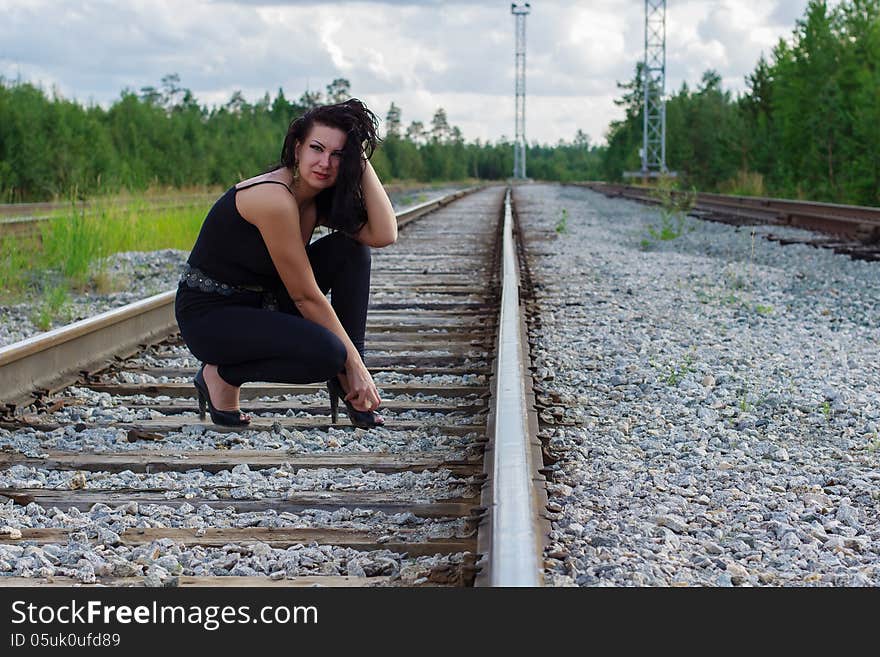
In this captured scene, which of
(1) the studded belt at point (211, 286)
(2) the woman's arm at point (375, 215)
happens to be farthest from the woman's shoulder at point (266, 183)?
(1) the studded belt at point (211, 286)

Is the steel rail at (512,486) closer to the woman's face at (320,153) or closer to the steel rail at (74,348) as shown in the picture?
the woman's face at (320,153)

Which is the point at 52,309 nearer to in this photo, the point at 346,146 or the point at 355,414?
the point at 355,414

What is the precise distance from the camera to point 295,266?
3.62 meters

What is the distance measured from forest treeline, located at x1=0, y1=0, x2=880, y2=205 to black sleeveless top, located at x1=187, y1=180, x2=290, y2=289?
6955 millimetres

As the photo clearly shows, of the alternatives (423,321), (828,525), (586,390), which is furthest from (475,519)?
(423,321)

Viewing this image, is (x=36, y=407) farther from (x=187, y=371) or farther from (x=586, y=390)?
(x=586, y=390)

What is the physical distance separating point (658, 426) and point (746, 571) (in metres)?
1.48

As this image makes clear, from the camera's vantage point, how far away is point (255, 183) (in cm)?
364

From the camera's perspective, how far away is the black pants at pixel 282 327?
3768 mm

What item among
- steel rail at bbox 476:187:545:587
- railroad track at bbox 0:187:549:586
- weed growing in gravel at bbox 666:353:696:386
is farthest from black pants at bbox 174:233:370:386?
weed growing in gravel at bbox 666:353:696:386

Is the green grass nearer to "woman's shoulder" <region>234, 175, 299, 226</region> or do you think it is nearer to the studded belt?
the studded belt

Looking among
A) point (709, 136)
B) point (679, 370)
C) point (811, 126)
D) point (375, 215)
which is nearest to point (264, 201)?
point (375, 215)

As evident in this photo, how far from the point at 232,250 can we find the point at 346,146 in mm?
577

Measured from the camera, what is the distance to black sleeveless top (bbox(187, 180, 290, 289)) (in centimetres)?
370
